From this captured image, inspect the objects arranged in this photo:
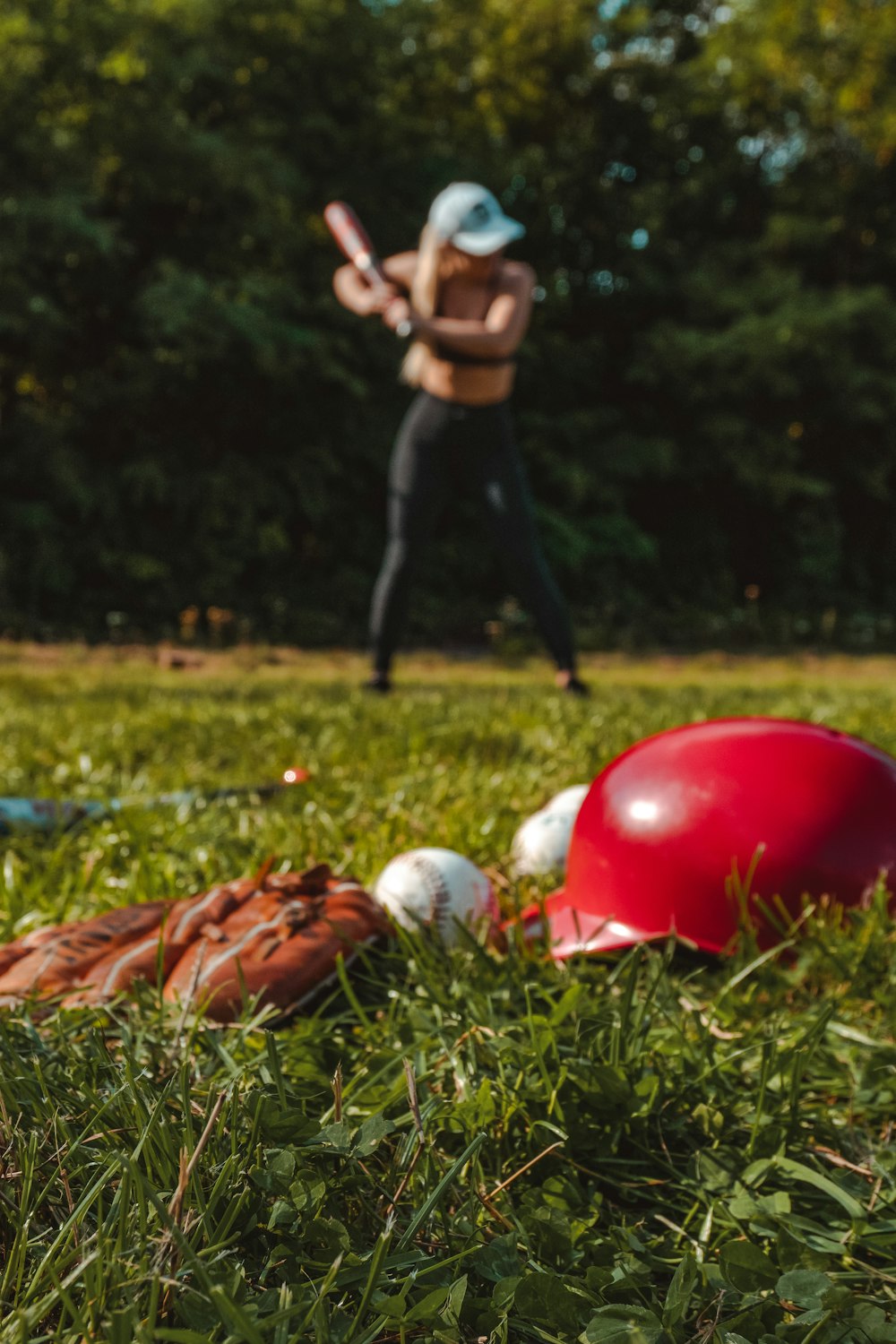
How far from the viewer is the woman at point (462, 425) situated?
543 cm

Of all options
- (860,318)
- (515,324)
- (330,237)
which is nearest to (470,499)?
(330,237)

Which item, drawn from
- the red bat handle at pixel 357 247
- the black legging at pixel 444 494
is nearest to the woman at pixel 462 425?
the black legging at pixel 444 494

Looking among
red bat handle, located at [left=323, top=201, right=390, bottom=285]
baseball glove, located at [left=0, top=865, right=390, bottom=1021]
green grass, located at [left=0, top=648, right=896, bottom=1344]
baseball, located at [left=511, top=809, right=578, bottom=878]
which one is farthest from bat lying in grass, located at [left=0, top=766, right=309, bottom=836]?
red bat handle, located at [left=323, top=201, right=390, bottom=285]

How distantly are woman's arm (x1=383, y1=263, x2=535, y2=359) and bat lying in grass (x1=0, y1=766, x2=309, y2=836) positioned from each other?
3.08m

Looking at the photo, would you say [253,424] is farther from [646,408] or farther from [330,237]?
[646,408]

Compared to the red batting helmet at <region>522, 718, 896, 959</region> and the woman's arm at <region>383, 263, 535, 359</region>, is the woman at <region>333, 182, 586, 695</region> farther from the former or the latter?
the red batting helmet at <region>522, 718, 896, 959</region>

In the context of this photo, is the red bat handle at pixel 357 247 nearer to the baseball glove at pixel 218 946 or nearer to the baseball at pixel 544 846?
the baseball at pixel 544 846

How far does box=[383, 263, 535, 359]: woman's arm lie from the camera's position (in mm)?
5270

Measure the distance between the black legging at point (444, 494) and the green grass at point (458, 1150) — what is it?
3.31 m

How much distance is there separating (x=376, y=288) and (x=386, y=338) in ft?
26.6

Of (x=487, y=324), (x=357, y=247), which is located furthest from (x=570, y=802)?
(x=357, y=247)

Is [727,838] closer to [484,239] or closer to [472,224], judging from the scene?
[484,239]

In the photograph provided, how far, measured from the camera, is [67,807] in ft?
8.59

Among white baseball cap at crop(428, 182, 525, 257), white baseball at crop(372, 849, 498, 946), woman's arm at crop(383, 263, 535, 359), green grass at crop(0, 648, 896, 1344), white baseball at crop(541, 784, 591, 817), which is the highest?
white baseball cap at crop(428, 182, 525, 257)
